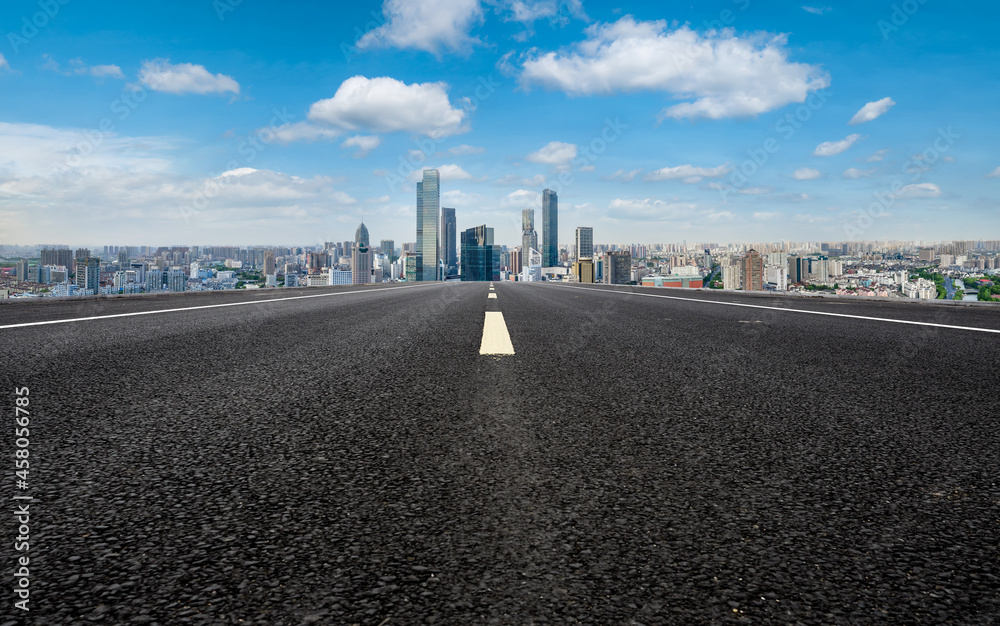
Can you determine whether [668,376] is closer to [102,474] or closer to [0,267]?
[102,474]

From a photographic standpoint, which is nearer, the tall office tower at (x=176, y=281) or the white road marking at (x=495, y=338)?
the white road marking at (x=495, y=338)

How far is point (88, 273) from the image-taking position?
48.4 ft

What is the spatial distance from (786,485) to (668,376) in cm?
170

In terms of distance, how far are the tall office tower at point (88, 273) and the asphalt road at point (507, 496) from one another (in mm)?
13089

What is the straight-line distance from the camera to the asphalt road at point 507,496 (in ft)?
3.39

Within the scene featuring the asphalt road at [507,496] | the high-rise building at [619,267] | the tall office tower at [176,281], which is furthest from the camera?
the high-rise building at [619,267]

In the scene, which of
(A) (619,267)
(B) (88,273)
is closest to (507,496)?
(B) (88,273)

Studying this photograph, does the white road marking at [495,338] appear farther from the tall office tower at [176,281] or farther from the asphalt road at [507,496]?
the tall office tower at [176,281]

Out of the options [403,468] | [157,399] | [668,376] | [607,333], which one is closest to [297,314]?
[607,333]

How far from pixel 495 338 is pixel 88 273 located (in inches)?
593

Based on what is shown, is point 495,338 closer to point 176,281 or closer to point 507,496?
point 507,496

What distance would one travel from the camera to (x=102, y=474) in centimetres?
163

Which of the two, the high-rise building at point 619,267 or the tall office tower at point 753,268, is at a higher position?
the high-rise building at point 619,267

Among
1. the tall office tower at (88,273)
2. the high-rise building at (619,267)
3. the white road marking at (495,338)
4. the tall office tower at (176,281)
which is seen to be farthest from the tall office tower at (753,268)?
the high-rise building at (619,267)
